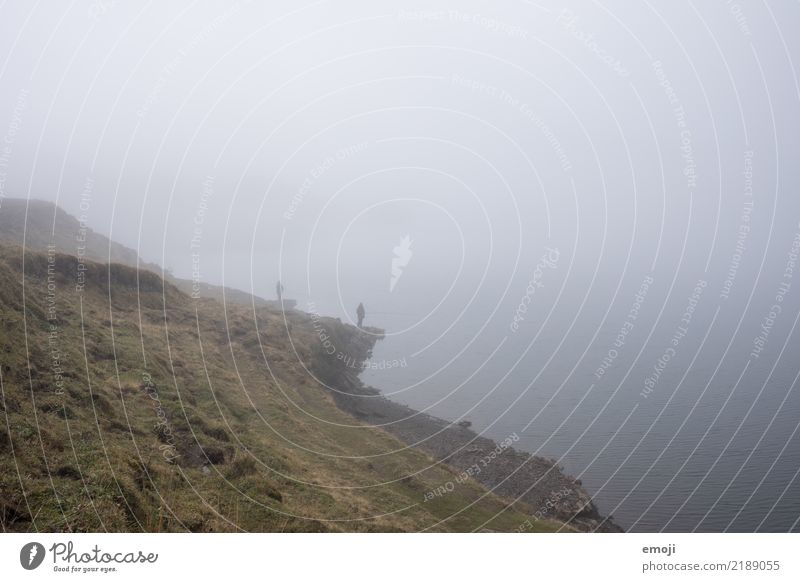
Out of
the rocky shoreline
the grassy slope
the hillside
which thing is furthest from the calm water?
the hillside

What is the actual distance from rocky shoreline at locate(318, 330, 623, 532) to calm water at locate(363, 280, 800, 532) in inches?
100

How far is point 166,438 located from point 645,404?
55.8 m

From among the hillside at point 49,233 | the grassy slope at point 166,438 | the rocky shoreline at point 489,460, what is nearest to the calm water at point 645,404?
the rocky shoreline at point 489,460

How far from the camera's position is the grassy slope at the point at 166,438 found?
11.2m

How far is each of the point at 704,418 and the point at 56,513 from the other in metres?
59.6

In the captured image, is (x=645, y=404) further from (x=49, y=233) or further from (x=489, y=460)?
(x=49, y=233)

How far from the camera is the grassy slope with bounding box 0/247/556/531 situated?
11188 millimetres

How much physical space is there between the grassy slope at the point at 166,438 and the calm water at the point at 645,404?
16.2 m

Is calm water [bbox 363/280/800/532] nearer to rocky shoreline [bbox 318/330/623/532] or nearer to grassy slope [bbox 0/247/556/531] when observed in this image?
rocky shoreline [bbox 318/330/623/532]

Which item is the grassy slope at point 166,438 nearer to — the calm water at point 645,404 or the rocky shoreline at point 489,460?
the rocky shoreline at point 489,460

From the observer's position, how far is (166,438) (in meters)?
16.9

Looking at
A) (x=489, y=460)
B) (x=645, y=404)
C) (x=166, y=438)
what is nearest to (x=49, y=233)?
(x=166, y=438)

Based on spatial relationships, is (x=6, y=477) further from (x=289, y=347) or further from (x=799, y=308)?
(x=799, y=308)

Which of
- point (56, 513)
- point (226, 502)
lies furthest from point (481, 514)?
point (56, 513)
